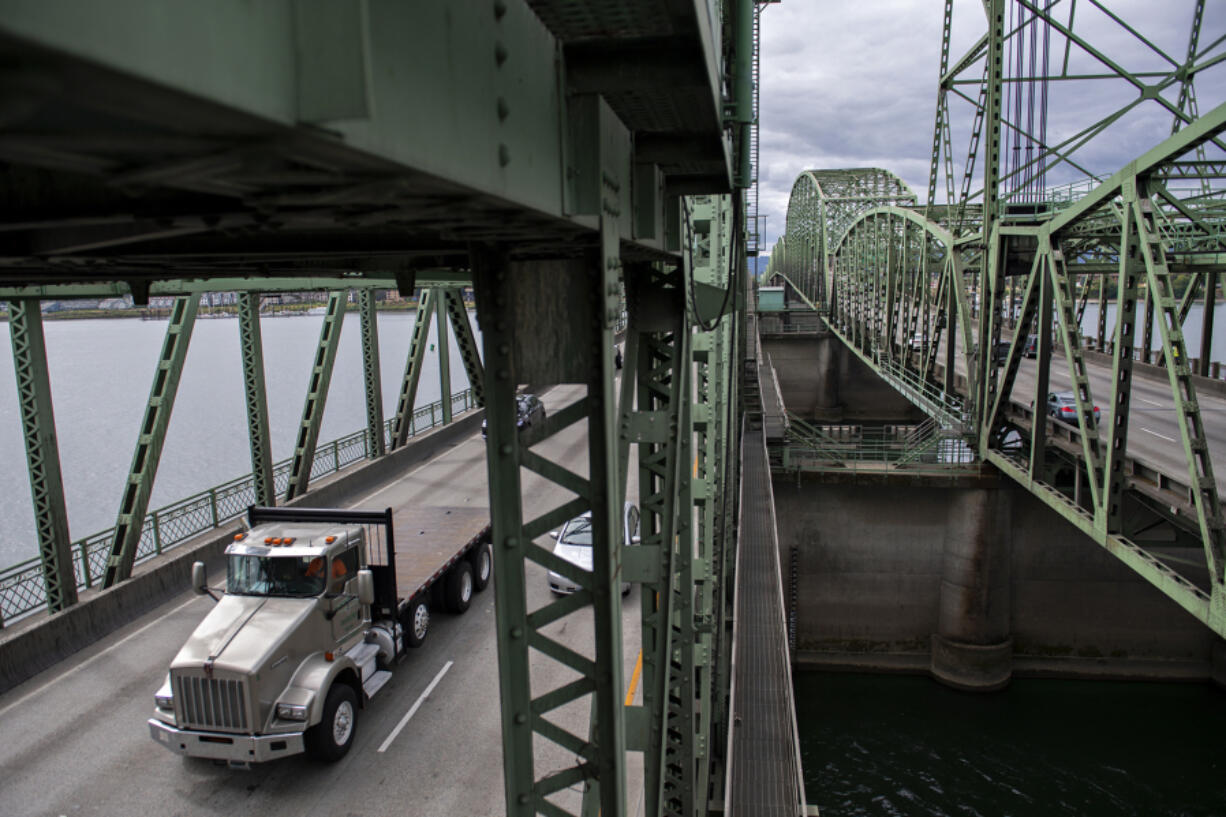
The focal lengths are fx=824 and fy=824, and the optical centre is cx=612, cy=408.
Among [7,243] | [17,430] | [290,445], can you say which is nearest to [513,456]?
[7,243]

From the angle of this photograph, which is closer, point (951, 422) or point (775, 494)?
point (951, 422)

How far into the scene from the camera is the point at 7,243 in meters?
2.62

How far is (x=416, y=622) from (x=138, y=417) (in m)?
26.2

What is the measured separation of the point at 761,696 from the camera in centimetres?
1280

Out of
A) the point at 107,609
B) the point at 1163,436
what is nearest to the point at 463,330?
the point at 107,609

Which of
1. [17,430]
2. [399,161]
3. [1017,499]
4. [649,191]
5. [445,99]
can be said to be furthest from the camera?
[17,430]

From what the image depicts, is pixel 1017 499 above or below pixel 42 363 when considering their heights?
below

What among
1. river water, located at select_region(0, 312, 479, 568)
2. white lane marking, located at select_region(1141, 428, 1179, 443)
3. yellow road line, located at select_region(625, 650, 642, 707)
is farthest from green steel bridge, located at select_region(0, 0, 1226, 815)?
river water, located at select_region(0, 312, 479, 568)

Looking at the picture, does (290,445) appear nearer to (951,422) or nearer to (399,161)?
(951,422)

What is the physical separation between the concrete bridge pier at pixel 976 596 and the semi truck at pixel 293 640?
17.7 m

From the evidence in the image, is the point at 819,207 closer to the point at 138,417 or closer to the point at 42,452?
the point at 138,417

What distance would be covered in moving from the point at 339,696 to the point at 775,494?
60.3 feet

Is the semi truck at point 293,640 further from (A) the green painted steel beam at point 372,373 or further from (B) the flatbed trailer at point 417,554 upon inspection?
(A) the green painted steel beam at point 372,373

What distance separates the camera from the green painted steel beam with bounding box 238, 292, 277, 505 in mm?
18109
